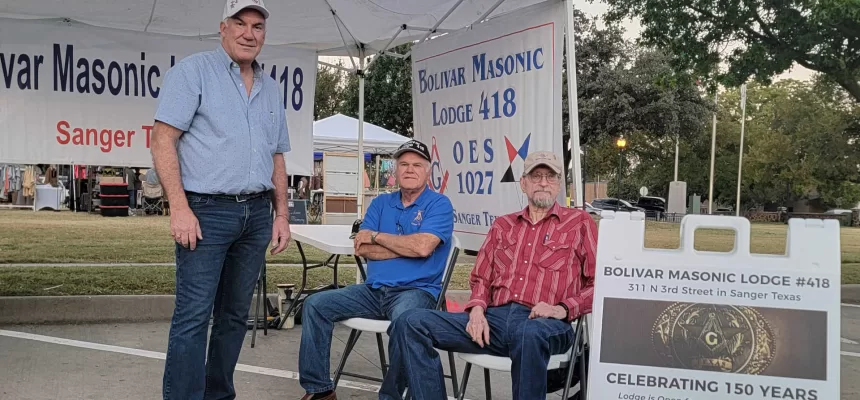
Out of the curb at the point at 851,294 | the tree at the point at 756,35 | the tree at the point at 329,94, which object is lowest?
the curb at the point at 851,294

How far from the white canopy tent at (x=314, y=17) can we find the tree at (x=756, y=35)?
840 cm

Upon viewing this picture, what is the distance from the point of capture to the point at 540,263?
10.9ft

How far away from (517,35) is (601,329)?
96.5 inches

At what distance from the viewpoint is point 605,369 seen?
2555 millimetres

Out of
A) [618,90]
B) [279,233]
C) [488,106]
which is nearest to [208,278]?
[279,233]

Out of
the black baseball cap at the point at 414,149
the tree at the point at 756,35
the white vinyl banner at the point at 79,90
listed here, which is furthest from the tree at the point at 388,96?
the black baseball cap at the point at 414,149

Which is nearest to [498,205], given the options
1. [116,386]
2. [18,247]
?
[116,386]

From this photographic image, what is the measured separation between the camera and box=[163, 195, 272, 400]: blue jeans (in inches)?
113

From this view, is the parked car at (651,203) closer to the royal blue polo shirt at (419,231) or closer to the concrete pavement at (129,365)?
the concrete pavement at (129,365)

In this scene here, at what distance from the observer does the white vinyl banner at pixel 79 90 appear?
572cm

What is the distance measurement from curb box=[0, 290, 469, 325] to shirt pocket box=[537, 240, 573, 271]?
3157mm

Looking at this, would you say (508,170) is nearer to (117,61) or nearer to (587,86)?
(117,61)

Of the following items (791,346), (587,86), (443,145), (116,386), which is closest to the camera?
(791,346)

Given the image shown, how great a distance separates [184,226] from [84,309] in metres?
3.75
